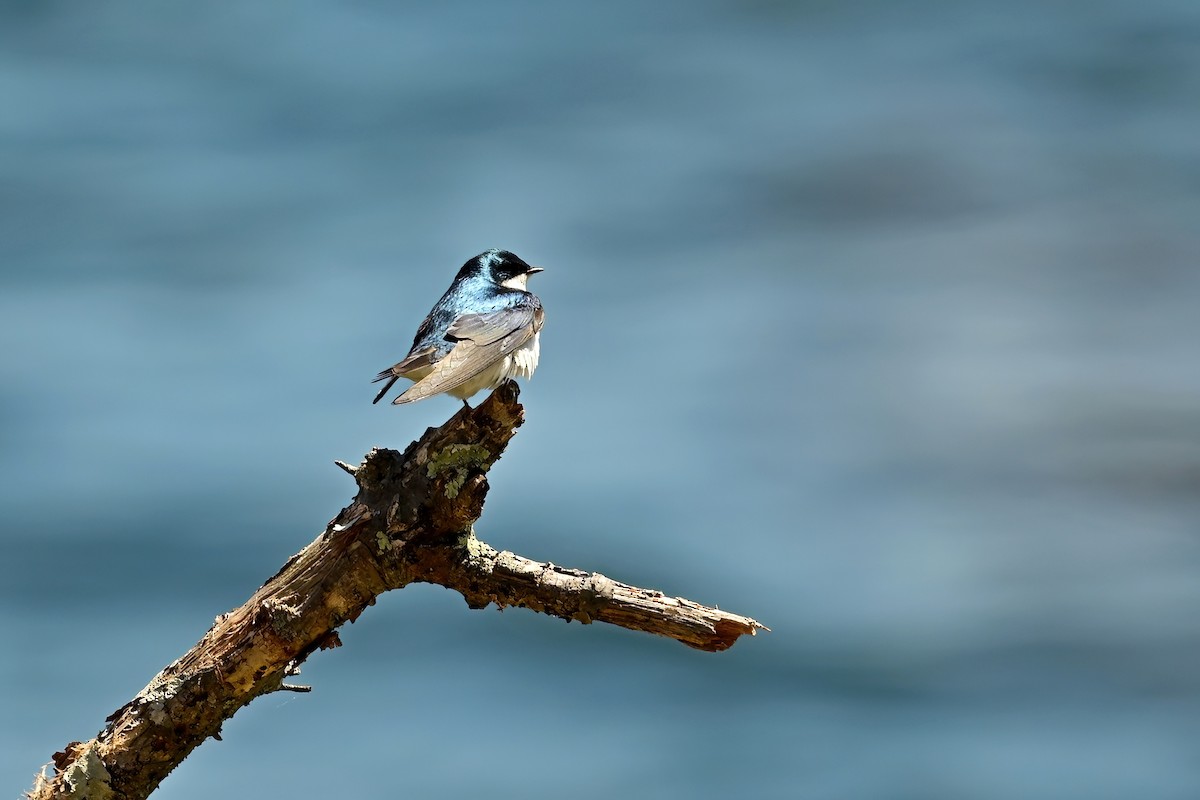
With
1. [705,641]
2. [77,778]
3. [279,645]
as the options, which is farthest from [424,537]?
[77,778]

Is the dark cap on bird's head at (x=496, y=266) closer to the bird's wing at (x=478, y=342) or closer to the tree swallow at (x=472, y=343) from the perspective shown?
the tree swallow at (x=472, y=343)

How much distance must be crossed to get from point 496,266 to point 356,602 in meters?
1.65

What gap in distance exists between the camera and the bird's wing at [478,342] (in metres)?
3.03

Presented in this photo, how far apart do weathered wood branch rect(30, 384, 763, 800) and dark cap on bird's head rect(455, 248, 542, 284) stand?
1.36 meters

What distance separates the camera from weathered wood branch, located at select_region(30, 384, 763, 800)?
2520 mm

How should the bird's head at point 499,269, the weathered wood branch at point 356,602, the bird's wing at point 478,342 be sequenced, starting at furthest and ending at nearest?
the bird's head at point 499,269, the bird's wing at point 478,342, the weathered wood branch at point 356,602

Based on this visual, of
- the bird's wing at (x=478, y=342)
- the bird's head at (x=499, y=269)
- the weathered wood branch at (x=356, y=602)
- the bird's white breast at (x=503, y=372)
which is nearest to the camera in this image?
the weathered wood branch at (x=356, y=602)

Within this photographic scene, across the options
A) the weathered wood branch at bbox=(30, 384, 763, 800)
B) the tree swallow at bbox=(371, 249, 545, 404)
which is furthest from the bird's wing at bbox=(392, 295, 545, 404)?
the weathered wood branch at bbox=(30, 384, 763, 800)

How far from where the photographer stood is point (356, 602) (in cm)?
256

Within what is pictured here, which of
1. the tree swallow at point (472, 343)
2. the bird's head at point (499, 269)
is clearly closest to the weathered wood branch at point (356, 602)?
the tree swallow at point (472, 343)

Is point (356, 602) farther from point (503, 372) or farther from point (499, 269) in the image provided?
point (499, 269)

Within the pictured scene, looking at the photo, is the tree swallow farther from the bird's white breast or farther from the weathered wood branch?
the weathered wood branch

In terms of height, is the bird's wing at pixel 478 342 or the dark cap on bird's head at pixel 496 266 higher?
the dark cap on bird's head at pixel 496 266

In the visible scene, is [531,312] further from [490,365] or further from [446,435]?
[446,435]
